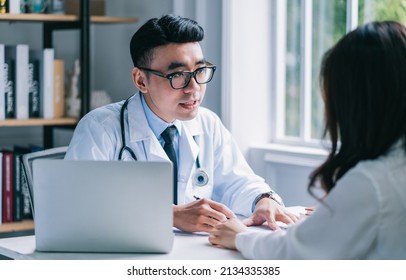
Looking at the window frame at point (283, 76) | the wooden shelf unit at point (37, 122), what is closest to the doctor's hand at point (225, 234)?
the window frame at point (283, 76)

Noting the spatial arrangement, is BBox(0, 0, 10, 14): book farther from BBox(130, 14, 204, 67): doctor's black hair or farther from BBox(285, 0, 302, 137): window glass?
BBox(285, 0, 302, 137): window glass

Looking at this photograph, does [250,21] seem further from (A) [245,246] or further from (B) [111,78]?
(A) [245,246]

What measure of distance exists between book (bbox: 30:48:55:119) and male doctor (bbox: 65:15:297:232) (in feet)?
3.59

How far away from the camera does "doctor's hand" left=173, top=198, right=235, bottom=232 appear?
1.75 metres

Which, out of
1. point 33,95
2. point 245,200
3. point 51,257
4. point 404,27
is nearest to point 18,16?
point 33,95

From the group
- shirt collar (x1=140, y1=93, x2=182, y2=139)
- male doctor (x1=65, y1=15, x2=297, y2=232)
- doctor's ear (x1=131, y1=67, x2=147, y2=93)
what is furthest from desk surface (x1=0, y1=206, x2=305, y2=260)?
doctor's ear (x1=131, y1=67, x2=147, y2=93)

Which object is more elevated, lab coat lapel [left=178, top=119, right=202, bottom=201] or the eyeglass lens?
the eyeglass lens

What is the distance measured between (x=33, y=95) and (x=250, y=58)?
1.00m

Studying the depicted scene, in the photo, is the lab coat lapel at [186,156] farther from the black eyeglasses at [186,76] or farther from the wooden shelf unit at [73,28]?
the wooden shelf unit at [73,28]

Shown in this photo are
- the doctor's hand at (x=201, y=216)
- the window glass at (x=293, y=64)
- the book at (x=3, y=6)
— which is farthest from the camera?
the window glass at (x=293, y=64)

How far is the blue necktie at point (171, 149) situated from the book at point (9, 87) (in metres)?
1.21

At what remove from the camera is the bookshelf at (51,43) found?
3116 mm

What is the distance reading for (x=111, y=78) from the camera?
368 centimetres

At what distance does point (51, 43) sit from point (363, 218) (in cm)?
239
